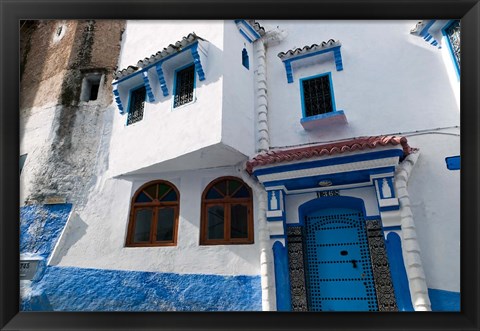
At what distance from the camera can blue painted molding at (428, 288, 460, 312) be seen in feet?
16.4

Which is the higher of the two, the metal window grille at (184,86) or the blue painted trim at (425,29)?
the blue painted trim at (425,29)

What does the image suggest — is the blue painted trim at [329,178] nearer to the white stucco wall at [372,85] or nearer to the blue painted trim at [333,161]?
the blue painted trim at [333,161]

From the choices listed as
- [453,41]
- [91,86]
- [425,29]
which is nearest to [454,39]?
[453,41]

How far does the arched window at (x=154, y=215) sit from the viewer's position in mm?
6852

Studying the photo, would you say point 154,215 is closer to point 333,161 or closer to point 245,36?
point 333,161

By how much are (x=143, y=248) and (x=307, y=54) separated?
4.94 m

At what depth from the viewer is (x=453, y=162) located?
5.67m

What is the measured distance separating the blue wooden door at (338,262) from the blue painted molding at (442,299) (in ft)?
2.63

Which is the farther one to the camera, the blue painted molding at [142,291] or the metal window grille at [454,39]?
the blue painted molding at [142,291]

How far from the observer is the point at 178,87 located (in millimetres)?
7262

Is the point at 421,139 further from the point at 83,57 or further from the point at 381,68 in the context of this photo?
the point at 83,57

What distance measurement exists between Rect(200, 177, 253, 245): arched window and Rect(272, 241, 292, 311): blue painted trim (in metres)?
0.58

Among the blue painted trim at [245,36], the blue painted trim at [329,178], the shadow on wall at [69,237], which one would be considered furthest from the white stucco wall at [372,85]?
the shadow on wall at [69,237]

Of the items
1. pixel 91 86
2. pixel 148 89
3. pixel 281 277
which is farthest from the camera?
pixel 91 86
